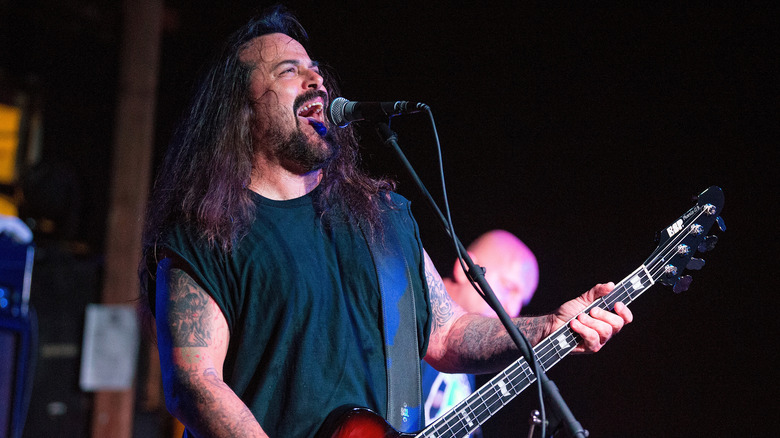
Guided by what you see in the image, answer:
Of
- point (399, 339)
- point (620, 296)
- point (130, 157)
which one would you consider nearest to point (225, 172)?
point (399, 339)

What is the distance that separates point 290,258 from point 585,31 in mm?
2600

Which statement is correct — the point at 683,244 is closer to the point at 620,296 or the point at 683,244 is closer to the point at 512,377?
the point at 620,296

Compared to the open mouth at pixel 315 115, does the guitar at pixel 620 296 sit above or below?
below

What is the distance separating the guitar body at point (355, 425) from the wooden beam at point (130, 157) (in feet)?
11.2

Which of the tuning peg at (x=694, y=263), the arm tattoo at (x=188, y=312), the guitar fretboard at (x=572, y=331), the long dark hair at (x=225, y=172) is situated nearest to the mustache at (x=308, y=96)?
the long dark hair at (x=225, y=172)

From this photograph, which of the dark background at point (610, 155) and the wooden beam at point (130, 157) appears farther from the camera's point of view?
the wooden beam at point (130, 157)

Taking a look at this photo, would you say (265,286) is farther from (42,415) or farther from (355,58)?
(42,415)

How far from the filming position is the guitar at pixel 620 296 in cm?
194

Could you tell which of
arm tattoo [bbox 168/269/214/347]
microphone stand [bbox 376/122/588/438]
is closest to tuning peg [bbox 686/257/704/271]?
microphone stand [bbox 376/122/588/438]

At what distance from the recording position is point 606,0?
12.3 ft

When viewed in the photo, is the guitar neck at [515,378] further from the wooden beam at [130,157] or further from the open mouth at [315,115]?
the wooden beam at [130,157]

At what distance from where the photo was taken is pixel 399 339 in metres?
2.05

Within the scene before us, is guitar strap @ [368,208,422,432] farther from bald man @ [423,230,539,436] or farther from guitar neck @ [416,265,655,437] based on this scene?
bald man @ [423,230,539,436]

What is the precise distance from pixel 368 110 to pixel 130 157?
Answer: 3611mm
